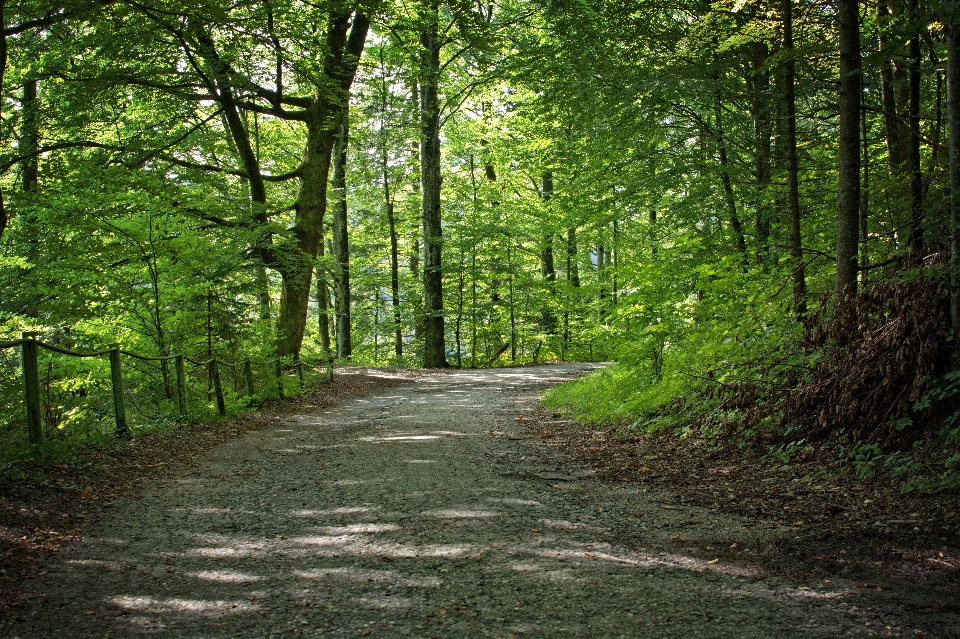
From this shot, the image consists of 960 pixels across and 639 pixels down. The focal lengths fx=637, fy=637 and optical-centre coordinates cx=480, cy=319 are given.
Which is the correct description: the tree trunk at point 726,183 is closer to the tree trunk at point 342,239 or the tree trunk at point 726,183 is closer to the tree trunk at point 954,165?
the tree trunk at point 954,165

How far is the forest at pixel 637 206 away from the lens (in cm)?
566

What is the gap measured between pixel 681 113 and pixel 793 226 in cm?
405

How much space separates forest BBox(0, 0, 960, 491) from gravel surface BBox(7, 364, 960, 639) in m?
1.74

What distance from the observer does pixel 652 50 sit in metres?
10.1

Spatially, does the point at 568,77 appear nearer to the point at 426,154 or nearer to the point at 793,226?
the point at 793,226

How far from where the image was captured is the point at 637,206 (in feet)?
38.5

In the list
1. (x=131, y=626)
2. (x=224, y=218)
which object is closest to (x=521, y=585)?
(x=131, y=626)

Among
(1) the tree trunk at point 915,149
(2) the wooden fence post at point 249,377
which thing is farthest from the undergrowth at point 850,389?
(2) the wooden fence post at point 249,377

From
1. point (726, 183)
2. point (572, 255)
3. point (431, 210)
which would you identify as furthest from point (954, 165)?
point (572, 255)

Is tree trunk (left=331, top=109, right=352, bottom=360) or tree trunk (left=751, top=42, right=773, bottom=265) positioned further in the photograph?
tree trunk (left=331, top=109, right=352, bottom=360)

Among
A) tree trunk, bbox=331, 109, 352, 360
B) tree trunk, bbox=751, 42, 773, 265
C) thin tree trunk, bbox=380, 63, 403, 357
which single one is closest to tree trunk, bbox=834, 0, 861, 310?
tree trunk, bbox=751, 42, 773, 265

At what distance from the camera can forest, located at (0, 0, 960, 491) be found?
5.66m

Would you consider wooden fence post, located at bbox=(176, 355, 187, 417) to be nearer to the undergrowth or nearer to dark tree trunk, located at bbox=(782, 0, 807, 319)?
the undergrowth

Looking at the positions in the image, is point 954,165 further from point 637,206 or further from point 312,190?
point 312,190
